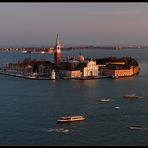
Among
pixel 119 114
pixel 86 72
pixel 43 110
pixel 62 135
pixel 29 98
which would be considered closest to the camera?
pixel 62 135

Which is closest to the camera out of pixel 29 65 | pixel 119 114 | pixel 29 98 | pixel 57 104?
pixel 119 114

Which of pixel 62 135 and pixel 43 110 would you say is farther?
pixel 43 110

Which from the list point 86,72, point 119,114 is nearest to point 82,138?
point 119,114

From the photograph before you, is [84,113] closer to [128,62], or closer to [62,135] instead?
[62,135]

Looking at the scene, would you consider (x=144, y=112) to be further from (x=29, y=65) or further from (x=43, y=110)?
(x=29, y=65)

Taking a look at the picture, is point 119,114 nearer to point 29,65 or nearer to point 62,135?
point 62,135

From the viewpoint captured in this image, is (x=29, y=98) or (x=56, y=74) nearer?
(x=29, y=98)

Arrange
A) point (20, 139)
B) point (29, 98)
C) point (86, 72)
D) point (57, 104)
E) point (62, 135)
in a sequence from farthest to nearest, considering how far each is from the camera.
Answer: point (86, 72)
point (29, 98)
point (57, 104)
point (62, 135)
point (20, 139)

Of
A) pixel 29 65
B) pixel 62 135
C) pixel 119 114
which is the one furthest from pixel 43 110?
pixel 29 65

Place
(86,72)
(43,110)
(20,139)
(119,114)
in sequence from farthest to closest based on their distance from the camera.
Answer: (86,72) → (43,110) → (119,114) → (20,139)
